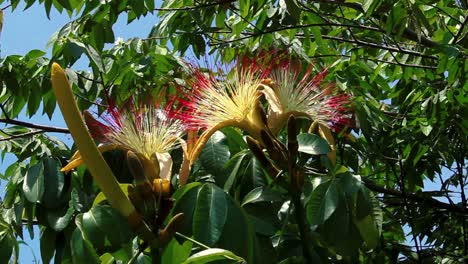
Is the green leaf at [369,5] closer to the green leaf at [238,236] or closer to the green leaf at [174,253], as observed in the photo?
the green leaf at [238,236]

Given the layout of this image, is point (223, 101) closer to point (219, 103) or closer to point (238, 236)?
point (219, 103)

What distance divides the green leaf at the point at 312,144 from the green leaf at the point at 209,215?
18 centimetres

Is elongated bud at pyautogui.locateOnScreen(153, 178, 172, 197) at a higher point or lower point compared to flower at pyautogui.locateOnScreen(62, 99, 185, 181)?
lower

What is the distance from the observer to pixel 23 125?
336 cm

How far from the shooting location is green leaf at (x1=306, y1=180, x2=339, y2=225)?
1729 mm

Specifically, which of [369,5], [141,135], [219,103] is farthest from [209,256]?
[369,5]

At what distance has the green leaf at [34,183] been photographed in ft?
7.63

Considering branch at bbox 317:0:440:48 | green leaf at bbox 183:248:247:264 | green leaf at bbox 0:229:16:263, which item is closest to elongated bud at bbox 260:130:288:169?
green leaf at bbox 183:248:247:264

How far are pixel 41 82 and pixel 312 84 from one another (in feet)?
5.78

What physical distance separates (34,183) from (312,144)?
0.95 metres

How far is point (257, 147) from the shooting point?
166 cm

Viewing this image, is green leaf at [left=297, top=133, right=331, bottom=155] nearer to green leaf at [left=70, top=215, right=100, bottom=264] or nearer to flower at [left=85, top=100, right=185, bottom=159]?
flower at [left=85, top=100, right=185, bottom=159]

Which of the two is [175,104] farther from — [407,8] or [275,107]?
[407,8]

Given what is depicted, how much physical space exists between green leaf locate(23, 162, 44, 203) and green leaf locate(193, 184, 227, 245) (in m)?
0.81
